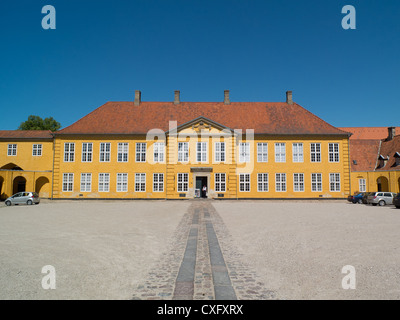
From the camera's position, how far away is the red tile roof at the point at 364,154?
1582 inches

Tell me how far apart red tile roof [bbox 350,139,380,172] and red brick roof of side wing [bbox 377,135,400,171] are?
1.01m

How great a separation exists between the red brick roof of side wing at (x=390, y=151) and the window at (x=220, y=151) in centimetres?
2045

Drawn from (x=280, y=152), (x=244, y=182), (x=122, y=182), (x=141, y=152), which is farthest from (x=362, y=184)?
(x=122, y=182)

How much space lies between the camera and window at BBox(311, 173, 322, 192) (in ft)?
117

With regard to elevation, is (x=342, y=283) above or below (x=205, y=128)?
below

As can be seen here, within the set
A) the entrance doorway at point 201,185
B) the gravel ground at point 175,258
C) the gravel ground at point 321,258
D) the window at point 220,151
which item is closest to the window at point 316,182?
the window at point 220,151

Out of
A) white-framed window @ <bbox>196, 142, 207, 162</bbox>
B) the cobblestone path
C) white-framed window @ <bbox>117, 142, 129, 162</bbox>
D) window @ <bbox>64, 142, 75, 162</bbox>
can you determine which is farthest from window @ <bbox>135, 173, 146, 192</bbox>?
the cobblestone path

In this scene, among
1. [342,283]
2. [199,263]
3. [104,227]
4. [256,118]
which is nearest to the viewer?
[342,283]

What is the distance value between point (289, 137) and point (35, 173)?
30401 millimetres

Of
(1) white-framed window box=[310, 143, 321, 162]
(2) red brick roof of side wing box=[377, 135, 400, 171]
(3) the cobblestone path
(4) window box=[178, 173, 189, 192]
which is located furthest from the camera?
(2) red brick roof of side wing box=[377, 135, 400, 171]

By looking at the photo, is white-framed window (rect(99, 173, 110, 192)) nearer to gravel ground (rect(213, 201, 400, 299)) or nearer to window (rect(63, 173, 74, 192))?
window (rect(63, 173, 74, 192))

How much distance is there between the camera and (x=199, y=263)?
678cm
